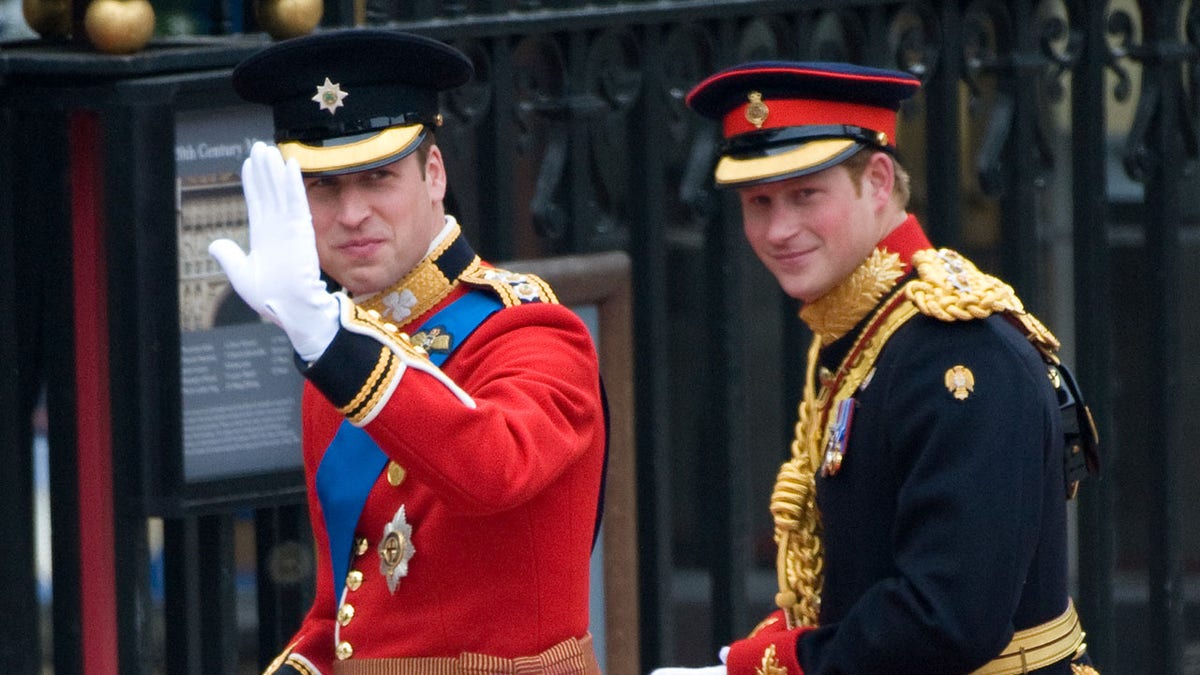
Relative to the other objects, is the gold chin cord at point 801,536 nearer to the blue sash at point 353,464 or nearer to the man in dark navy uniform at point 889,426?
the man in dark navy uniform at point 889,426

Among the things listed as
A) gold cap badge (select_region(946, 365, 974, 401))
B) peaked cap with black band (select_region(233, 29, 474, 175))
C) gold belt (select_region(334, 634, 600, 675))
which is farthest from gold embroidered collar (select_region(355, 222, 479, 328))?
gold cap badge (select_region(946, 365, 974, 401))

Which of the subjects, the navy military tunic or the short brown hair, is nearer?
the navy military tunic

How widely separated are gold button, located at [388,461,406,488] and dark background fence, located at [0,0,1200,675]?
0.90 m

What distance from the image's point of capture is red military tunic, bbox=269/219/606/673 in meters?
3.32

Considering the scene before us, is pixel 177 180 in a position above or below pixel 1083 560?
above

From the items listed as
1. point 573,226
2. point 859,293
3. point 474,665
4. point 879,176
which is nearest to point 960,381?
point 859,293

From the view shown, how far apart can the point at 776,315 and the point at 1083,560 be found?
7653 mm

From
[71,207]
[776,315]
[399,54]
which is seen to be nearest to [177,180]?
[71,207]

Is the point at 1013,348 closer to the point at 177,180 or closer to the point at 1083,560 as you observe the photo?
the point at 177,180

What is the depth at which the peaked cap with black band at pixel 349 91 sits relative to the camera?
3566 millimetres

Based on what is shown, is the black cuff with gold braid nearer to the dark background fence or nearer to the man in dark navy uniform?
the man in dark navy uniform

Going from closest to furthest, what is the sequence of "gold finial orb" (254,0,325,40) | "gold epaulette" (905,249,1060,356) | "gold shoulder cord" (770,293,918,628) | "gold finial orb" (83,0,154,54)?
1. "gold epaulette" (905,249,1060,356)
2. "gold shoulder cord" (770,293,918,628)
3. "gold finial orb" (83,0,154,54)
4. "gold finial orb" (254,0,325,40)

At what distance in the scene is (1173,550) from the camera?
589 cm

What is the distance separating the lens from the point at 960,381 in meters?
3.41
